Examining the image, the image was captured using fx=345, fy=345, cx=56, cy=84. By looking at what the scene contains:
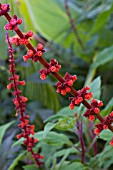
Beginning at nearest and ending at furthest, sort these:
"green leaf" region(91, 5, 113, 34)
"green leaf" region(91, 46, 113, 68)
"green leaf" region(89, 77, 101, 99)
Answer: "green leaf" region(89, 77, 101, 99)
"green leaf" region(91, 46, 113, 68)
"green leaf" region(91, 5, 113, 34)

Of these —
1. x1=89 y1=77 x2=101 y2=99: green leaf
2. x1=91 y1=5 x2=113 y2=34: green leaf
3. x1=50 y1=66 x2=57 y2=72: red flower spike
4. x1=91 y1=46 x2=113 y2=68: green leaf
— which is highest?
x1=91 y1=5 x2=113 y2=34: green leaf

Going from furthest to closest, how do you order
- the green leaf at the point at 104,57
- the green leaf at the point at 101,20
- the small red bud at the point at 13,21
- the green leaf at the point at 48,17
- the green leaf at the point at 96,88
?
the green leaf at the point at 48,17, the green leaf at the point at 101,20, the green leaf at the point at 104,57, the green leaf at the point at 96,88, the small red bud at the point at 13,21

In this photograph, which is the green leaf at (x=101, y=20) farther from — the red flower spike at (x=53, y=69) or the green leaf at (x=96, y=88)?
the red flower spike at (x=53, y=69)

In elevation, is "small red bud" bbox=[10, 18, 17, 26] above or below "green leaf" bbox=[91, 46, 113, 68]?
below

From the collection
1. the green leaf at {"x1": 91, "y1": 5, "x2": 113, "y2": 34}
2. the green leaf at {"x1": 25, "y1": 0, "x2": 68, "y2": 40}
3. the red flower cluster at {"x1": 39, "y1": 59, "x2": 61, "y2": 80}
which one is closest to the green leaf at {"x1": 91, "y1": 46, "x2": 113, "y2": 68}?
the green leaf at {"x1": 91, "y1": 5, "x2": 113, "y2": 34}

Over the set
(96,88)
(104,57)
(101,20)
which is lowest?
(96,88)

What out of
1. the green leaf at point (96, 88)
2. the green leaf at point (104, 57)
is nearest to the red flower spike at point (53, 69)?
the green leaf at point (96, 88)

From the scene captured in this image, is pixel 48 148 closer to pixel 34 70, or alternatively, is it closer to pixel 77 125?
pixel 77 125

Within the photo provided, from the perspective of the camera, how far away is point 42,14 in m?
1.60

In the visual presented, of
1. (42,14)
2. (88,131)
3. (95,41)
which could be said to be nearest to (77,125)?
→ (88,131)

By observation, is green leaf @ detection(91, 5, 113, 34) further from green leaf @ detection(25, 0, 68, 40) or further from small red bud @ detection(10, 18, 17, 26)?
small red bud @ detection(10, 18, 17, 26)

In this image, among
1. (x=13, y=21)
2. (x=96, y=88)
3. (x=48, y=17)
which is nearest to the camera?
(x=13, y=21)

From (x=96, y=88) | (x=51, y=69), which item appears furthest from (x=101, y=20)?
(x=51, y=69)

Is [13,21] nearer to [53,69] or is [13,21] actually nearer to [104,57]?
[53,69]
